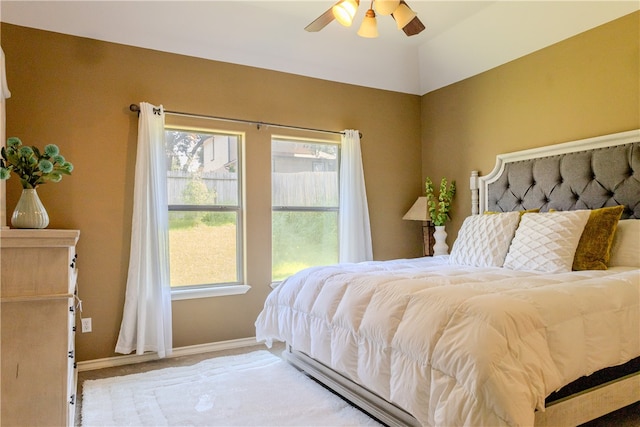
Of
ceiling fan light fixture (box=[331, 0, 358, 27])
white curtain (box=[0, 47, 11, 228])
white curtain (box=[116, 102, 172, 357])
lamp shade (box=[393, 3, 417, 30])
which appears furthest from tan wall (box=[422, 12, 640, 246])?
white curtain (box=[0, 47, 11, 228])

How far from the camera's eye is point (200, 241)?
3.63 m

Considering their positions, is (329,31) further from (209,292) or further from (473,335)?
(473,335)

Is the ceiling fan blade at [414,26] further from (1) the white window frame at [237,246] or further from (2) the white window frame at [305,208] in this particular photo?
(1) the white window frame at [237,246]

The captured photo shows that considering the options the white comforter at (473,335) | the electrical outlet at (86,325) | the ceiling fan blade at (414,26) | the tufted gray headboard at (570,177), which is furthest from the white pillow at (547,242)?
the electrical outlet at (86,325)

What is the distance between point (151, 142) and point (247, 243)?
1.18 metres

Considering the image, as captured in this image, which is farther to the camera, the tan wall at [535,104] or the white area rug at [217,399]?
the tan wall at [535,104]

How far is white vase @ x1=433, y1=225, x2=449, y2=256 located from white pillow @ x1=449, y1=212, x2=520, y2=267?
95 centimetres

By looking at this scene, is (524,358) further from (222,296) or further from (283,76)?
(283,76)

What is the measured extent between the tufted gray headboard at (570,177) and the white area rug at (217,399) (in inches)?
89.5

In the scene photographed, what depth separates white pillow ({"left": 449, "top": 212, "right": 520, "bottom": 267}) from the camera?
9.50ft

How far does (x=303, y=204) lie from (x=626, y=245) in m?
2.59

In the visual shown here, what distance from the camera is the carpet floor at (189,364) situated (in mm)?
2162

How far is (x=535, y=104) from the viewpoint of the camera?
3535mm

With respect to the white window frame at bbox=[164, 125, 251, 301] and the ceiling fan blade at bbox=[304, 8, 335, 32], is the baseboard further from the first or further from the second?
the ceiling fan blade at bbox=[304, 8, 335, 32]
